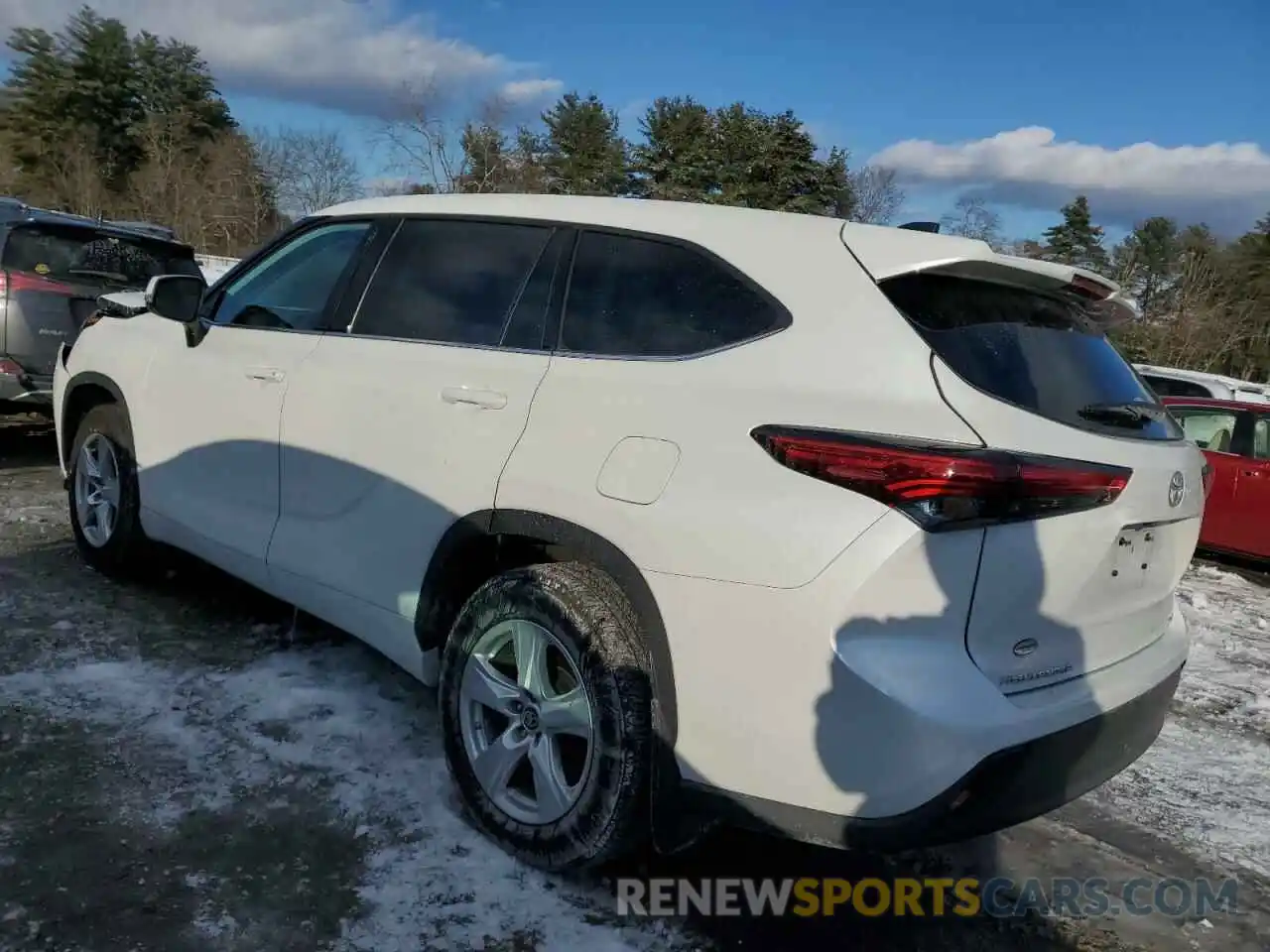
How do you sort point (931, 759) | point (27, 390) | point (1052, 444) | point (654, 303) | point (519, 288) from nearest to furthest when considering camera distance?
point (931, 759) < point (1052, 444) < point (654, 303) < point (519, 288) < point (27, 390)

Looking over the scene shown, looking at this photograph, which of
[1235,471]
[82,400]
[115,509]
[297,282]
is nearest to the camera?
[297,282]

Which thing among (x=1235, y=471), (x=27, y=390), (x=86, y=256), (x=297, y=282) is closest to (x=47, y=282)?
(x=86, y=256)

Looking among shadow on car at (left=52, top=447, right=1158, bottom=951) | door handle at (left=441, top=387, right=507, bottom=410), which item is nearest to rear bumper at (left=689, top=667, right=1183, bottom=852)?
shadow on car at (left=52, top=447, right=1158, bottom=951)

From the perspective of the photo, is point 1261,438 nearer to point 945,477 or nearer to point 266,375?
point 945,477

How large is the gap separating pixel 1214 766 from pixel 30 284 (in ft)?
24.4

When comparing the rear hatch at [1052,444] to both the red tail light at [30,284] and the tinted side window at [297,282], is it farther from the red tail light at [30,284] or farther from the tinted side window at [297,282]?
the red tail light at [30,284]

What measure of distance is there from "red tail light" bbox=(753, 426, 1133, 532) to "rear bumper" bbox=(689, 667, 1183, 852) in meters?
0.53

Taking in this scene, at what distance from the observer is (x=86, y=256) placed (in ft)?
23.6

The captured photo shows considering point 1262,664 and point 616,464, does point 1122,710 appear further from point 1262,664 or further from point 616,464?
point 1262,664

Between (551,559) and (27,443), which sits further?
(27,443)

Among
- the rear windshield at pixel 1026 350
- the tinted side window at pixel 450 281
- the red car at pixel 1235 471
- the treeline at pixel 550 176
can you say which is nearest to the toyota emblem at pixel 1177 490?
the rear windshield at pixel 1026 350

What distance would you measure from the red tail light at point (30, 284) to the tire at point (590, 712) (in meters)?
5.56

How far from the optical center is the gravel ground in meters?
2.47

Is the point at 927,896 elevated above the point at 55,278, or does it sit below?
below
